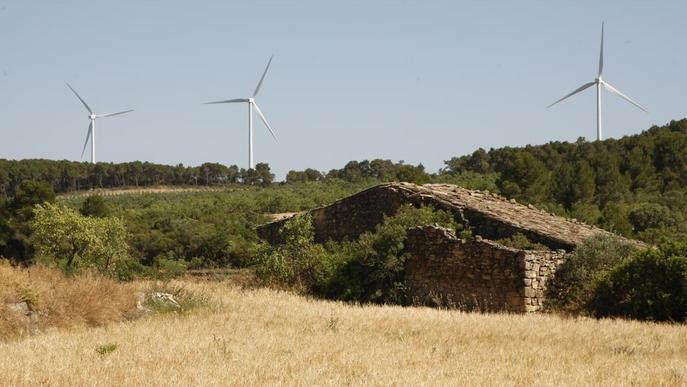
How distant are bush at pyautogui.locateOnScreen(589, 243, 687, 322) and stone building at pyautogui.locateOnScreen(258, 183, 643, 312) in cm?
156

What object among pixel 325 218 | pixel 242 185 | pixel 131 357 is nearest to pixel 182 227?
pixel 325 218

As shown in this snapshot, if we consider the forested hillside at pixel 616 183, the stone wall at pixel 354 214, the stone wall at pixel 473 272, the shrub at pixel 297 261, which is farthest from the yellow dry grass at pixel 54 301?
the forested hillside at pixel 616 183

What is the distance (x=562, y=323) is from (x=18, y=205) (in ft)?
154

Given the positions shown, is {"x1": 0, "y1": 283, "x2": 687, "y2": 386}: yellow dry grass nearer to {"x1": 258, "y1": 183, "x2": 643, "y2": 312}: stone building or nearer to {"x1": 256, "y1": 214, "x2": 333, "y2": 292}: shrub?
{"x1": 258, "y1": 183, "x2": 643, "y2": 312}: stone building

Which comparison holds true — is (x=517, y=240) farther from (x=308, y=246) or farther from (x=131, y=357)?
(x=131, y=357)

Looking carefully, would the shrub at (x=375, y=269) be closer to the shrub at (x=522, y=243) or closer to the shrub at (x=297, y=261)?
the shrub at (x=297, y=261)

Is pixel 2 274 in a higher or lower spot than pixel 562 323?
higher

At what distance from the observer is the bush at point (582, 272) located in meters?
19.3

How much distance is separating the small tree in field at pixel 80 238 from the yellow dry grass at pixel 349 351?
43.9 ft

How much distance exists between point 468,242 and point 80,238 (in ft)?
50.4

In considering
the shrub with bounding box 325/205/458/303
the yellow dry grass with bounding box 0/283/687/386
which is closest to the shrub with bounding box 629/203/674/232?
the shrub with bounding box 325/205/458/303

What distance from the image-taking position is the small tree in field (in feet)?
95.7

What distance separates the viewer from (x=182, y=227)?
48.0m

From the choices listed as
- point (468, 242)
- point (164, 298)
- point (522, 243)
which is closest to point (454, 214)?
point (522, 243)
